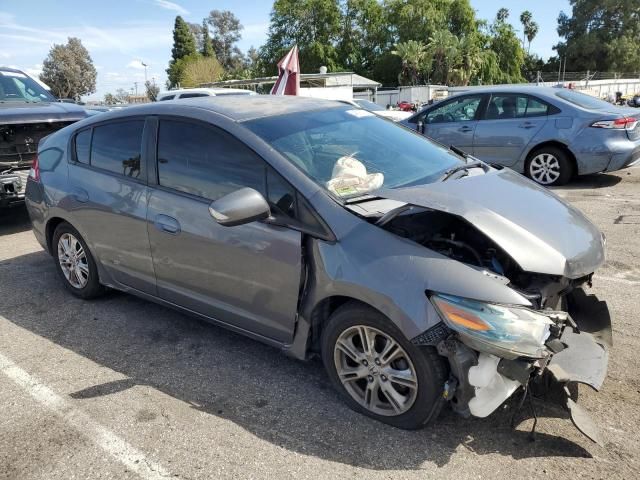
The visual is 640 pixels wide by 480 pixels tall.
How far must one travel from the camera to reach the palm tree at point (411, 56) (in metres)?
56.3

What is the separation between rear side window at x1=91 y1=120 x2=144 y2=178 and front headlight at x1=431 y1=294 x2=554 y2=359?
94.7 inches

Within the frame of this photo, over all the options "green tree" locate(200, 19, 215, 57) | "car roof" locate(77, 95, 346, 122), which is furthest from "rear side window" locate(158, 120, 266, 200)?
Result: "green tree" locate(200, 19, 215, 57)

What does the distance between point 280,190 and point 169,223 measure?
906 mm

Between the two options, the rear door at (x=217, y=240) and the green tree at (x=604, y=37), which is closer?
the rear door at (x=217, y=240)

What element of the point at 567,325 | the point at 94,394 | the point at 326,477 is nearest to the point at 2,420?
the point at 94,394

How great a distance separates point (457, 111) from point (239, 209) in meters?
6.95

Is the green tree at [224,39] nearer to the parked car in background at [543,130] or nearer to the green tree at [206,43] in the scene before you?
the green tree at [206,43]

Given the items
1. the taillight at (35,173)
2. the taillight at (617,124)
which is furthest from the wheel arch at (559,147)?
the taillight at (35,173)

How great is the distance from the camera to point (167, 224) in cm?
344

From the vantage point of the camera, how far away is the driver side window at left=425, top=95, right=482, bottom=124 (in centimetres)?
857

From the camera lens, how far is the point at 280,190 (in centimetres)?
294

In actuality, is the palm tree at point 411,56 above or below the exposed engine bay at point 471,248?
above

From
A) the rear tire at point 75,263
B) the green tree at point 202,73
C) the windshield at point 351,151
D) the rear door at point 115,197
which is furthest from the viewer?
the green tree at point 202,73

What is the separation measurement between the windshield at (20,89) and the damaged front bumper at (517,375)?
7.85m
